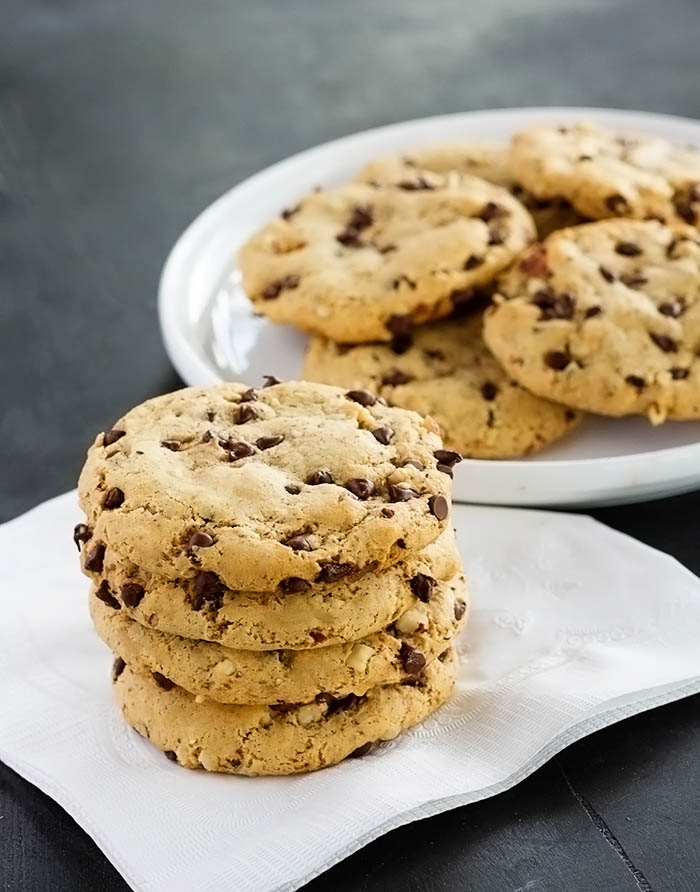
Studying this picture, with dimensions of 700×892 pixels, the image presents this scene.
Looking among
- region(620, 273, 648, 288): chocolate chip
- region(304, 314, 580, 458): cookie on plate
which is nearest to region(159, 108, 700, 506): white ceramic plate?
region(304, 314, 580, 458): cookie on plate

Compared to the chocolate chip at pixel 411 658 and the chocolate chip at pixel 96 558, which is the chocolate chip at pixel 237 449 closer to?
the chocolate chip at pixel 96 558

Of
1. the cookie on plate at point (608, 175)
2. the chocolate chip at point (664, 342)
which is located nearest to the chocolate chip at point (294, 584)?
the chocolate chip at point (664, 342)

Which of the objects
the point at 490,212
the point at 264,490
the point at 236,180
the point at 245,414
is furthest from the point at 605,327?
the point at 236,180

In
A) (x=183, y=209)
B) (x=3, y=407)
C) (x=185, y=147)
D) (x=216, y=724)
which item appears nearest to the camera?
(x=216, y=724)

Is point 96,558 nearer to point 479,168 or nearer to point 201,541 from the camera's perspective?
point 201,541

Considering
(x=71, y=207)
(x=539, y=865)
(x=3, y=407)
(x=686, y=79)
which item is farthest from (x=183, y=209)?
(x=539, y=865)

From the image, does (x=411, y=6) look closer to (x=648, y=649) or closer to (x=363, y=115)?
(x=363, y=115)
